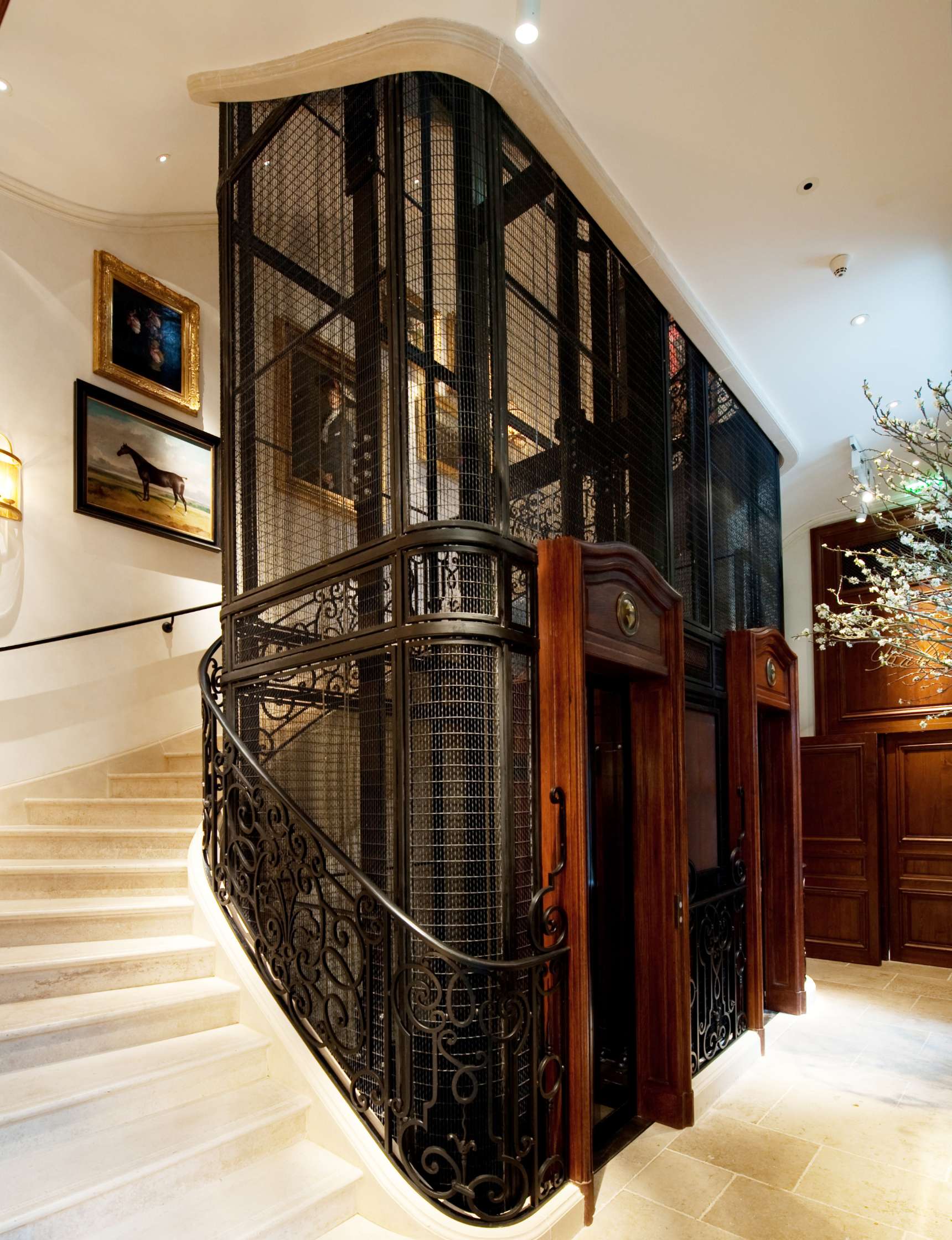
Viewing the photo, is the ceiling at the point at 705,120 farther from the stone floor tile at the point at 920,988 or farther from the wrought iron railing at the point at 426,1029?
the stone floor tile at the point at 920,988

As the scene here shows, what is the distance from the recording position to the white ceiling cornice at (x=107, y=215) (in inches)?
173

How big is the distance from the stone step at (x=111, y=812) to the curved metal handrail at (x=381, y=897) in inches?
53.1

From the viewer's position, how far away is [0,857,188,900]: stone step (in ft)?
10.6

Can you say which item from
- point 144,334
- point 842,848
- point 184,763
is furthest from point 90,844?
point 842,848

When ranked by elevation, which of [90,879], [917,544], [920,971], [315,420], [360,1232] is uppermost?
[315,420]

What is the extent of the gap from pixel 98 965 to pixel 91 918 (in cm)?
27

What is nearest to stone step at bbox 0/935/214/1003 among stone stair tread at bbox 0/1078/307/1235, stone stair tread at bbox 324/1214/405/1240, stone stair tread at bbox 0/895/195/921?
stone stair tread at bbox 0/895/195/921

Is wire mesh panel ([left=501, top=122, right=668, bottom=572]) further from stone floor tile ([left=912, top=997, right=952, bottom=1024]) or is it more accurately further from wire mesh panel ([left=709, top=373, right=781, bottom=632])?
stone floor tile ([left=912, top=997, right=952, bottom=1024])

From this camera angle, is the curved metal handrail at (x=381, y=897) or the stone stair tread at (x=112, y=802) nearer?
the curved metal handrail at (x=381, y=897)

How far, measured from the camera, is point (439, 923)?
245 centimetres

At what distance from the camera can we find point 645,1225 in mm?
2561

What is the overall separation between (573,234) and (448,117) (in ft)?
2.79

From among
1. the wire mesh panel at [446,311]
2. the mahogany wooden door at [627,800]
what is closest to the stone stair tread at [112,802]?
the mahogany wooden door at [627,800]

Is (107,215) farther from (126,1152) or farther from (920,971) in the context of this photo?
(920,971)
